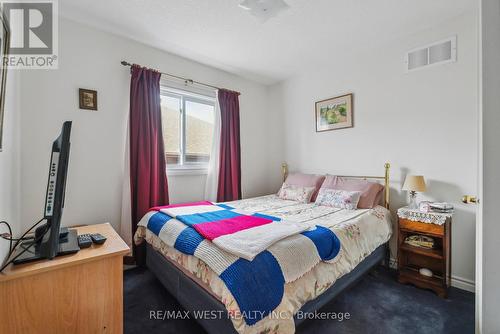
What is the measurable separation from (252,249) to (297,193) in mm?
1841

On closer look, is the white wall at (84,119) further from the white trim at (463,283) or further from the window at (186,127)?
the white trim at (463,283)

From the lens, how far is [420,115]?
7.89 ft

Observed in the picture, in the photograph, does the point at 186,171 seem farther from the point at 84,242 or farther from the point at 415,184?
the point at 415,184

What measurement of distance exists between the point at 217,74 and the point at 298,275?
299 cm

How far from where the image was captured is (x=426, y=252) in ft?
6.75

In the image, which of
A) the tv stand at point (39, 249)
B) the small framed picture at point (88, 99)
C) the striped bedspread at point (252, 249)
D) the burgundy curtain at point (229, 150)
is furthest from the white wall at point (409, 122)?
the tv stand at point (39, 249)

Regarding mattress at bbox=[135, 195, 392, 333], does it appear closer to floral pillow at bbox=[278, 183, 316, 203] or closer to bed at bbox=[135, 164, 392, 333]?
bed at bbox=[135, 164, 392, 333]

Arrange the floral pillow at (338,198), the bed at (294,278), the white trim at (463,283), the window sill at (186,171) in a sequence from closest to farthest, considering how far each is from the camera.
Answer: the bed at (294,278) → the white trim at (463,283) → the floral pillow at (338,198) → the window sill at (186,171)

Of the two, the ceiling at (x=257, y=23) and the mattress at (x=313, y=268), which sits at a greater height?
the ceiling at (x=257, y=23)

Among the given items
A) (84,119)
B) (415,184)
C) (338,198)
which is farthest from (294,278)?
(84,119)

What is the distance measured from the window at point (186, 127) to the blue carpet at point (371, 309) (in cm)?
153

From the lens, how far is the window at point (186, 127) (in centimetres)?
296

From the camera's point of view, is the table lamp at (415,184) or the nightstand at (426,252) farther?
the table lamp at (415,184)
